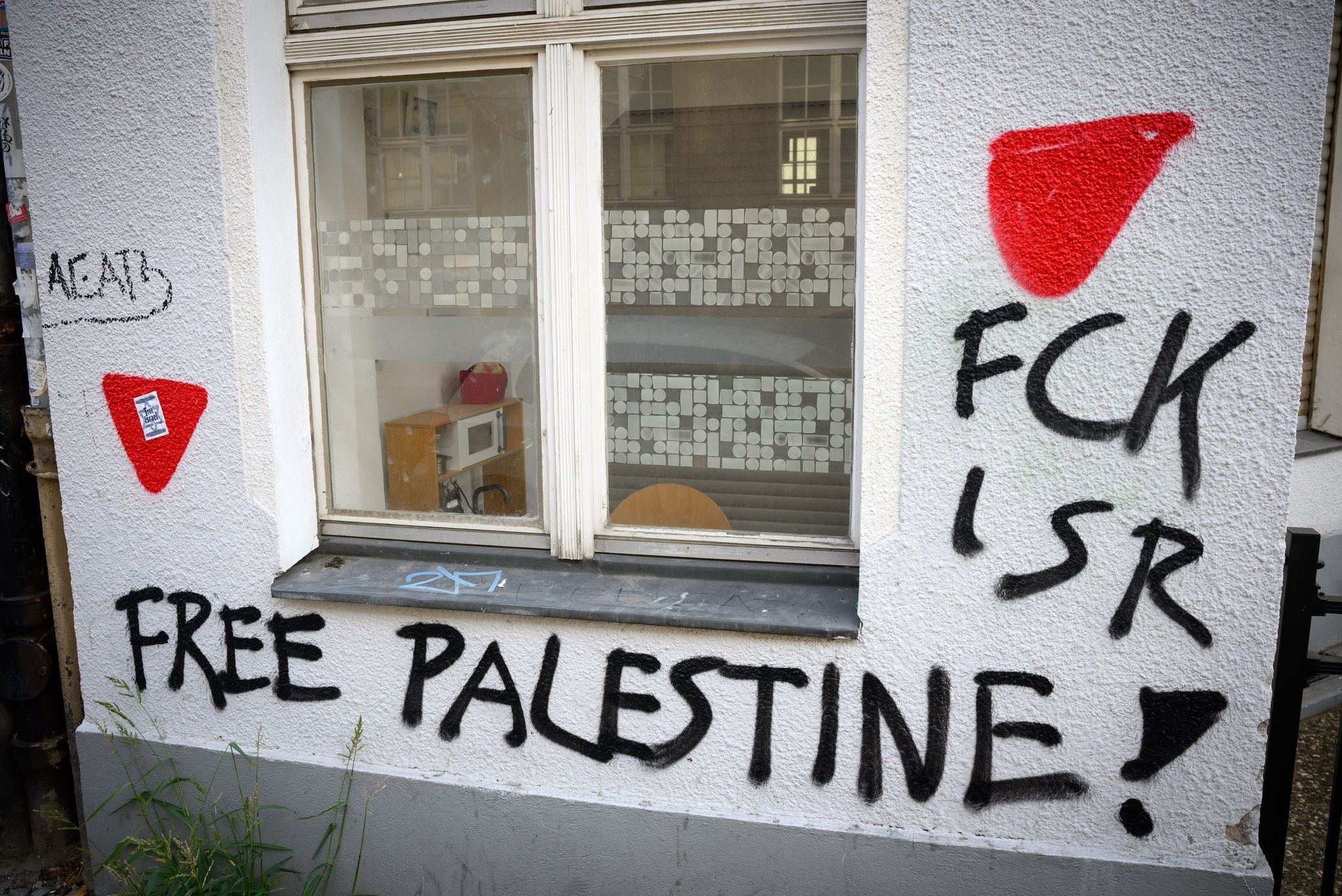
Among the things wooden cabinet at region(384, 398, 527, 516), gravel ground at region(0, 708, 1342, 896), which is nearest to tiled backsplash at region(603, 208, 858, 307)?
wooden cabinet at region(384, 398, 527, 516)

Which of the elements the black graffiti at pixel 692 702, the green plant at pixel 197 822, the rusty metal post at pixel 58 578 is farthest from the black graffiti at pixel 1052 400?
the rusty metal post at pixel 58 578

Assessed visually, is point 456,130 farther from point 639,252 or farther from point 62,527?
point 62,527

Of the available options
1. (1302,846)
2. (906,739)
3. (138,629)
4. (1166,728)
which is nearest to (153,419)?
(138,629)

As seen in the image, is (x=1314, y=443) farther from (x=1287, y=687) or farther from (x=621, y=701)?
(x=621, y=701)

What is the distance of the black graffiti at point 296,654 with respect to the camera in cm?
263

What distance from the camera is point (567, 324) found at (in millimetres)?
2559

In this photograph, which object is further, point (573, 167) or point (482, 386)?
point (482, 386)

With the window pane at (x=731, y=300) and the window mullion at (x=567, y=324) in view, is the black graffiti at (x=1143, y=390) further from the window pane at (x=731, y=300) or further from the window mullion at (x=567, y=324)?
the window mullion at (x=567, y=324)

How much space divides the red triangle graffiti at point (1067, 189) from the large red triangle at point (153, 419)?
7.36 feet

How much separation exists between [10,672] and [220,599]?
0.93 metres

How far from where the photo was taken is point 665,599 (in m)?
2.44

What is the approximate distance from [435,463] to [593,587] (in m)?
0.71

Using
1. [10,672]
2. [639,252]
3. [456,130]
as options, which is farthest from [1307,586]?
[10,672]

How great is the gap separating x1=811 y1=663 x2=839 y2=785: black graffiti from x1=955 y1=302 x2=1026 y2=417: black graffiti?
2.45 feet
